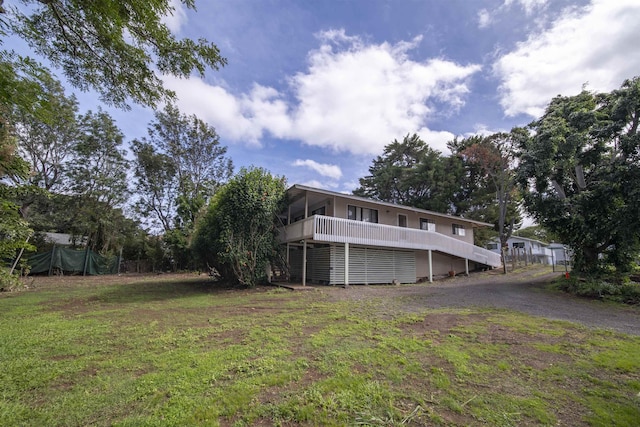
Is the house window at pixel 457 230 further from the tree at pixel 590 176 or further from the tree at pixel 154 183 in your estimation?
the tree at pixel 154 183

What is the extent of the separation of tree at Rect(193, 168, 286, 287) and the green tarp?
1275cm

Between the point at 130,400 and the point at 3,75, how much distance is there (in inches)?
157

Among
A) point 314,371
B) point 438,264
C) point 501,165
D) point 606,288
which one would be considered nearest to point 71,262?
point 314,371

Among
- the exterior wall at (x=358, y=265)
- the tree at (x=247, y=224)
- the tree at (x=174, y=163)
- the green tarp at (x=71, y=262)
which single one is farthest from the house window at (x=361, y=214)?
the green tarp at (x=71, y=262)

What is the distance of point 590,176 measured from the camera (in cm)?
1135

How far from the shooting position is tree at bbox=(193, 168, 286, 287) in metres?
11.4

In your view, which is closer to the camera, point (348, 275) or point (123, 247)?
point (348, 275)

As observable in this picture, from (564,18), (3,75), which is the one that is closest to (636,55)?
(564,18)

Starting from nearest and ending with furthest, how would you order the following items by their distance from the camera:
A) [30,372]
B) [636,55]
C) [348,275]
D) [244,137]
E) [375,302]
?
[30,372] < [375,302] < [636,55] < [348,275] < [244,137]

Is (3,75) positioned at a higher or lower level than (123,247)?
higher

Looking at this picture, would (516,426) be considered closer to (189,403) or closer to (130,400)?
(189,403)

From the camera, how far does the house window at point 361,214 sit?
1516 cm

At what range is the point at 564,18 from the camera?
8.14 metres

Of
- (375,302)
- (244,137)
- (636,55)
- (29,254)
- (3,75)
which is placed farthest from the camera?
(244,137)
